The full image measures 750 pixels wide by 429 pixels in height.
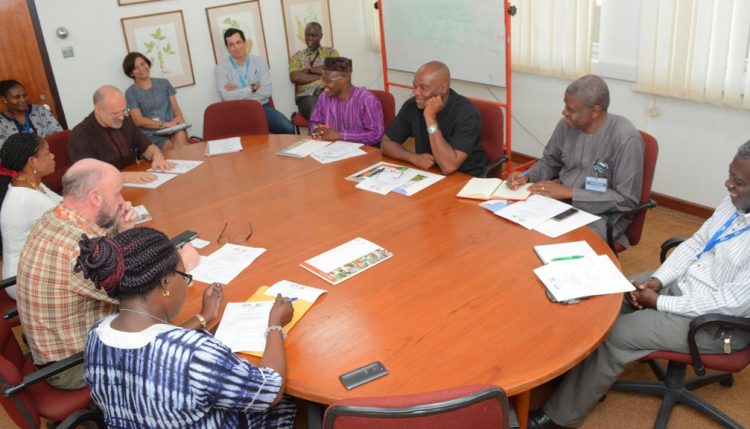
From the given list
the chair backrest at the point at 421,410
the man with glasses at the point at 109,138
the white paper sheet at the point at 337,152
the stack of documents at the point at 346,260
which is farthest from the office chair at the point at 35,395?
the white paper sheet at the point at 337,152

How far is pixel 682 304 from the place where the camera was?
7.07 ft

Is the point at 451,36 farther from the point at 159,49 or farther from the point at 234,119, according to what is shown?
the point at 159,49

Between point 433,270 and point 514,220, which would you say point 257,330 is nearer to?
point 433,270

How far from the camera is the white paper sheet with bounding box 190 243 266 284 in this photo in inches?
90.4

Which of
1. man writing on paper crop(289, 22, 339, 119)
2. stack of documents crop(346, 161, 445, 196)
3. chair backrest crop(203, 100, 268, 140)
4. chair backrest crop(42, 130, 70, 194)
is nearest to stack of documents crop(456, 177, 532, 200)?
stack of documents crop(346, 161, 445, 196)

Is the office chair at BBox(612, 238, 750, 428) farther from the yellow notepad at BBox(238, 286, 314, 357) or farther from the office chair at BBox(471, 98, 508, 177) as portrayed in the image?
the yellow notepad at BBox(238, 286, 314, 357)

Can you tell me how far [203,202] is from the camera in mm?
3061

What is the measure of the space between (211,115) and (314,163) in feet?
4.97

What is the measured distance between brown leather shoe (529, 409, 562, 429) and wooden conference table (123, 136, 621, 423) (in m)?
0.58

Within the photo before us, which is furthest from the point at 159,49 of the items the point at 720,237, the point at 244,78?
the point at 720,237

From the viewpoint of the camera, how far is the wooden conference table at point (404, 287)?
1688mm

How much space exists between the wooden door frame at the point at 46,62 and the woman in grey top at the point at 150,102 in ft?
1.96

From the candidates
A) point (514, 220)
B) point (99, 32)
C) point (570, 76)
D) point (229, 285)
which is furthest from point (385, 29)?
point (229, 285)

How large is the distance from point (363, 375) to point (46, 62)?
480 cm
